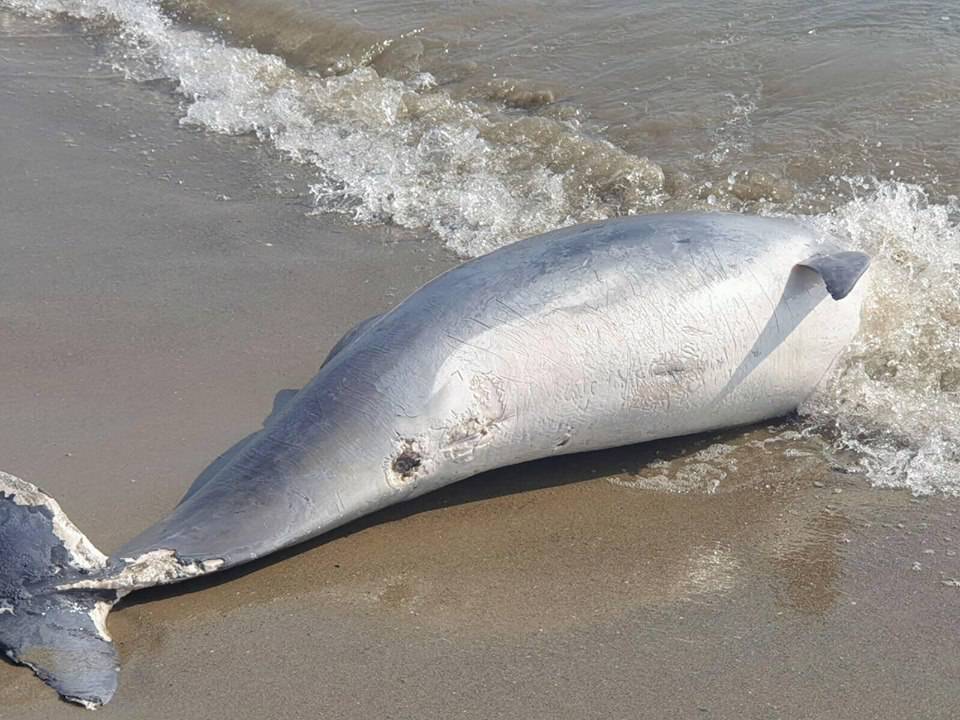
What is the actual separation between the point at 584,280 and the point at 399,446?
1069mm

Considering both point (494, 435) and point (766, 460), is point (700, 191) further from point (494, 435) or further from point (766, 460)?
point (494, 435)

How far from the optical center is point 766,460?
531 centimetres

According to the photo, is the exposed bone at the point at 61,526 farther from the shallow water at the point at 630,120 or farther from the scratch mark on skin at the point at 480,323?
the shallow water at the point at 630,120

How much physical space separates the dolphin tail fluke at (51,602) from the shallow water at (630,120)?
9.80 feet

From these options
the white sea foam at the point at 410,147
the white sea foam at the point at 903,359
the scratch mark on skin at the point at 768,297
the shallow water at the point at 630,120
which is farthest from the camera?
the white sea foam at the point at 410,147

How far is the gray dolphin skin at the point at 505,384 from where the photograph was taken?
4.30 metres

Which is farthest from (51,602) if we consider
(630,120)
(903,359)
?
(630,120)

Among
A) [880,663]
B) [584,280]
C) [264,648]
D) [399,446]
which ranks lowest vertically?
[880,663]

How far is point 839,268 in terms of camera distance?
5289 mm

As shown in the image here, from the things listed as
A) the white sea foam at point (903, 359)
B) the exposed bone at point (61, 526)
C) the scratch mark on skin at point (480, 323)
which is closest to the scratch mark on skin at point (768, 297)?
the white sea foam at point (903, 359)

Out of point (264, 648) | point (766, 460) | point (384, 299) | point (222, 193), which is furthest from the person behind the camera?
point (222, 193)

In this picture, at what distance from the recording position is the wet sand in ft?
13.1

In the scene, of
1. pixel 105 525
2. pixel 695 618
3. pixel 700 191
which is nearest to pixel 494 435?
pixel 695 618

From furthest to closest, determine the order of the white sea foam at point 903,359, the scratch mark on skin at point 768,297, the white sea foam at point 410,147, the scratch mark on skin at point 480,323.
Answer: the white sea foam at point 410,147 < the scratch mark on skin at point 768,297 < the white sea foam at point 903,359 < the scratch mark on skin at point 480,323
